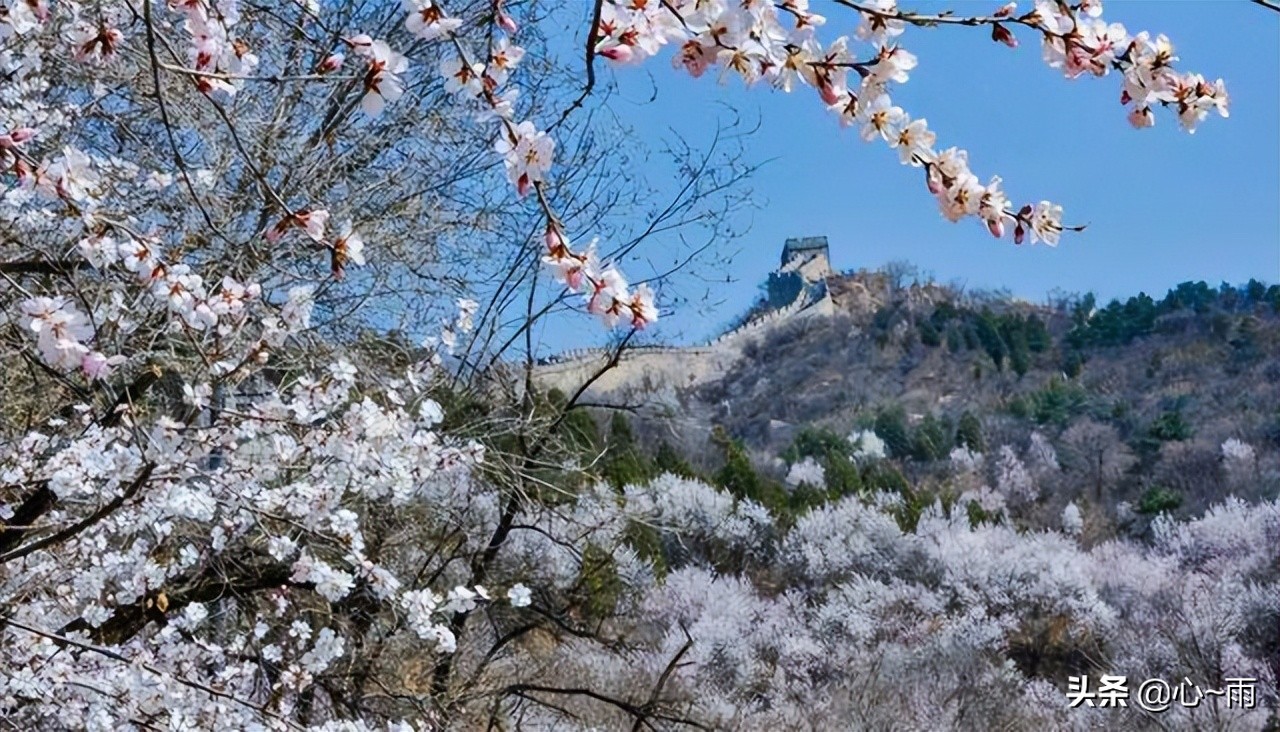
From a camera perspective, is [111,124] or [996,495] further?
[996,495]

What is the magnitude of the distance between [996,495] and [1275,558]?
984 centimetres

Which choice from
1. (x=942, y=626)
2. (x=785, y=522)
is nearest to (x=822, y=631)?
(x=942, y=626)

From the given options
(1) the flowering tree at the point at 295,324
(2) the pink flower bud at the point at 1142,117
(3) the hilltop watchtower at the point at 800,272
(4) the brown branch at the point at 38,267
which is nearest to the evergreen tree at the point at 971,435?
(3) the hilltop watchtower at the point at 800,272

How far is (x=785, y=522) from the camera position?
18.0m

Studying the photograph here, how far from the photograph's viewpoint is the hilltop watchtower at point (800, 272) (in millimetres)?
48750

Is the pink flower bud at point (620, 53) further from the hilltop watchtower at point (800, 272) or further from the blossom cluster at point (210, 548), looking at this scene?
the hilltop watchtower at point (800, 272)

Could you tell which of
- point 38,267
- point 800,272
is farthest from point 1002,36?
point 800,272

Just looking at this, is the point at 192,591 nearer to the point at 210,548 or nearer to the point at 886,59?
the point at 210,548

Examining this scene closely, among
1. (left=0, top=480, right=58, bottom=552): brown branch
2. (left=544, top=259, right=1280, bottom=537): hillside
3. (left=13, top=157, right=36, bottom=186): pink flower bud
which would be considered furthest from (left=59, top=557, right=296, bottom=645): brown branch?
(left=544, top=259, right=1280, bottom=537): hillside

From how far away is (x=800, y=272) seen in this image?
5138 cm

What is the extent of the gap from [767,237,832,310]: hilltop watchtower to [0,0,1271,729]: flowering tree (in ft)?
143

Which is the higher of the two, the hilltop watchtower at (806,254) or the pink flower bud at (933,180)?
the hilltop watchtower at (806,254)

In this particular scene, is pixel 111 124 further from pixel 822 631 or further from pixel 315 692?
pixel 822 631

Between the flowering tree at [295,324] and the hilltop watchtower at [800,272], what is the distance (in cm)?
4347
